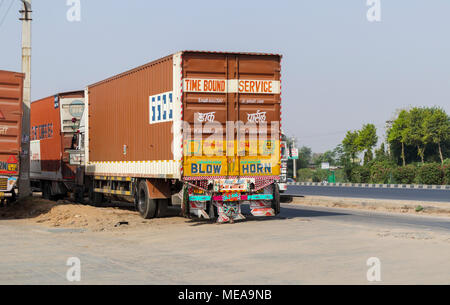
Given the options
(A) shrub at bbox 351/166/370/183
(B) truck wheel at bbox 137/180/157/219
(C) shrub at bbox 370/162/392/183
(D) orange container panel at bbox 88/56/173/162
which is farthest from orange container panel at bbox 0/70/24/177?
(A) shrub at bbox 351/166/370/183

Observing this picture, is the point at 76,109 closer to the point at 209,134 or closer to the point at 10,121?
the point at 10,121

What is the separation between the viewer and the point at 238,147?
55.4 feet

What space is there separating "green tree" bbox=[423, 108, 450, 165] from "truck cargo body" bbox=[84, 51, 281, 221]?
65.7 meters

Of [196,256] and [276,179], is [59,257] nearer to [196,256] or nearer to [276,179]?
[196,256]

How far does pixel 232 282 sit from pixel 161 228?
802 centimetres

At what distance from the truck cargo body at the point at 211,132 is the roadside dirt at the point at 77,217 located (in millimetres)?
725

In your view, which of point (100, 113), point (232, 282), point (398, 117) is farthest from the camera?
point (398, 117)

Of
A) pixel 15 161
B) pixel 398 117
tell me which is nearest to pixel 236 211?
pixel 15 161

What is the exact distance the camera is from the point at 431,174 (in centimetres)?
5806

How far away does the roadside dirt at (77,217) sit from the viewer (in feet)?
57.7

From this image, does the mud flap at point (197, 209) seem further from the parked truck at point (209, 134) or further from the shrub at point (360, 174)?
the shrub at point (360, 174)

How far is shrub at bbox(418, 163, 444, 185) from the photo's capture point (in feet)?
189

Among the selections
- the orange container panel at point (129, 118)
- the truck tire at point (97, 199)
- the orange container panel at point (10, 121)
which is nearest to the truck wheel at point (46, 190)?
the truck tire at point (97, 199)

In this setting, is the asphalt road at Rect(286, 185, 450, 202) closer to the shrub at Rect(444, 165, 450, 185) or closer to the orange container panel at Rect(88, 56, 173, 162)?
the shrub at Rect(444, 165, 450, 185)
